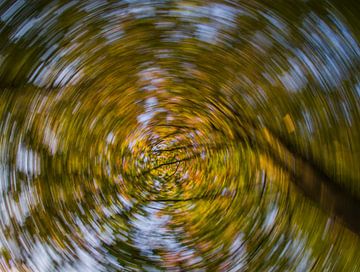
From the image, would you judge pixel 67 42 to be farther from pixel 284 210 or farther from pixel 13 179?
pixel 284 210

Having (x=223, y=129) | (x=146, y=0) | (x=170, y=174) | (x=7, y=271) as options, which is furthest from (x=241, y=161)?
(x=7, y=271)

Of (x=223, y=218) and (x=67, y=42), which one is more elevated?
(x=67, y=42)

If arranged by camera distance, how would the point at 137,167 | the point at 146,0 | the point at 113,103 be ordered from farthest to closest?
the point at 137,167 → the point at 113,103 → the point at 146,0

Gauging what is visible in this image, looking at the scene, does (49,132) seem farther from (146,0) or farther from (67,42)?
(146,0)

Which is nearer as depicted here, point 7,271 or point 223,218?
point 7,271

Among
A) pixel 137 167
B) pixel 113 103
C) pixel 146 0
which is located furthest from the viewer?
pixel 137 167

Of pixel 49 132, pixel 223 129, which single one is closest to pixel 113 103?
pixel 49 132

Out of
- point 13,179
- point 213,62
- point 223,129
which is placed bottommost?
point 13,179
